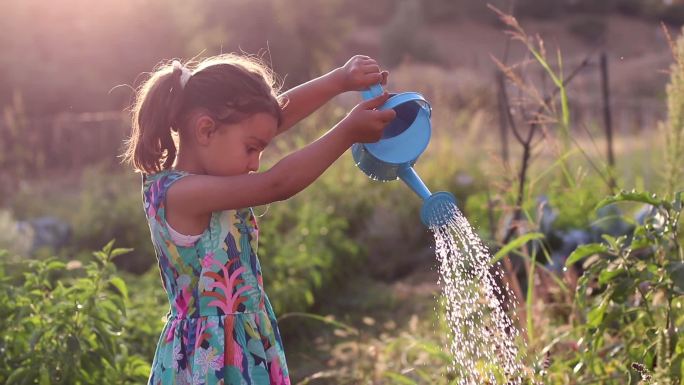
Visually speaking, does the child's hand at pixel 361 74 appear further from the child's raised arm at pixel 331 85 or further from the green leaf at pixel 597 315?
the green leaf at pixel 597 315

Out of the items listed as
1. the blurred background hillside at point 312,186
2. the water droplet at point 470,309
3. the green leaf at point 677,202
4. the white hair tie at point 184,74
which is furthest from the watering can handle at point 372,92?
the green leaf at point 677,202

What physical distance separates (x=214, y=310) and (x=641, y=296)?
115 cm

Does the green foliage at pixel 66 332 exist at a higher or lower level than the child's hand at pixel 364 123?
lower

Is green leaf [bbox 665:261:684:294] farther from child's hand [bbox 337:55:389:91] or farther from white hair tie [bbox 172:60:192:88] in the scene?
white hair tie [bbox 172:60:192:88]

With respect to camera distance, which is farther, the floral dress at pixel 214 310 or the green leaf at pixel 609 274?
the green leaf at pixel 609 274

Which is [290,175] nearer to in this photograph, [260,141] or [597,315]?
[260,141]

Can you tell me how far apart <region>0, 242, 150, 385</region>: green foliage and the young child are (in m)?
0.54

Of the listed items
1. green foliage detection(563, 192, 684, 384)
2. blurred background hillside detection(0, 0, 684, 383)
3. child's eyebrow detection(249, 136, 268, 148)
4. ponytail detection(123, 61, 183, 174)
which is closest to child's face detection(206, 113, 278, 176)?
child's eyebrow detection(249, 136, 268, 148)


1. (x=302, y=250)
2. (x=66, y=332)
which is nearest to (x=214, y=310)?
(x=66, y=332)

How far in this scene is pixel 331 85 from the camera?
2506 millimetres

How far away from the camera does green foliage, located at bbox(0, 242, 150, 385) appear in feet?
9.07

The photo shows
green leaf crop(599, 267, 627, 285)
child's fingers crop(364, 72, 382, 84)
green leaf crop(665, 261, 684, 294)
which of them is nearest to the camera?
child's fingers crop(364, 72, 382, 84)

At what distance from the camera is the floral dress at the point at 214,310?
2207mm

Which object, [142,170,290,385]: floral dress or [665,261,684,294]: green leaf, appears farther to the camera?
[665,261,684,294]: green leaf
